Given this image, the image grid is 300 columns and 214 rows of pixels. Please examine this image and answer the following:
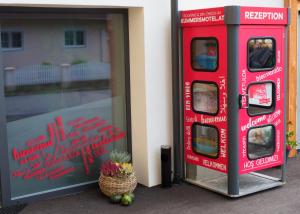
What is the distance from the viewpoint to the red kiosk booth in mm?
5207

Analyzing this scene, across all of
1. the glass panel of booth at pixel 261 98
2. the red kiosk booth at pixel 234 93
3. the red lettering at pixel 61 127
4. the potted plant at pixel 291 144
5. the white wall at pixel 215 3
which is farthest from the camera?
the potted plant at pixel 291 144

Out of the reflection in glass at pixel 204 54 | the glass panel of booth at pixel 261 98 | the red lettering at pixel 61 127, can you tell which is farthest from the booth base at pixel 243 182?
the red lettering at pixel 61 127

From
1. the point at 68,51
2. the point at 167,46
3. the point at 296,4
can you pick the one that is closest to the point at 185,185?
the point at 167,46

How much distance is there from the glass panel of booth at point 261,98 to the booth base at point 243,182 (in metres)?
0.85

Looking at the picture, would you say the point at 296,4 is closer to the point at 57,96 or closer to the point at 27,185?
the point at 57,96

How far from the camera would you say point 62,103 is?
557 centimetres

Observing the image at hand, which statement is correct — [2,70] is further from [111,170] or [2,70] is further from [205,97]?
[205,97]

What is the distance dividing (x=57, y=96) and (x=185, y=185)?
1.81 m

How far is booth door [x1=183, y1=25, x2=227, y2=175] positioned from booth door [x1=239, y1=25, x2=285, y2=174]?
7.9 inches

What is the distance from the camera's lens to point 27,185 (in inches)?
215

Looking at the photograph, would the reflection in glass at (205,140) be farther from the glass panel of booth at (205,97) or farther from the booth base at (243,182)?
the booth base at (243,182)

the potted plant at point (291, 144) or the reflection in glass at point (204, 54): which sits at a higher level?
the reflection in glass at point (204, 54)

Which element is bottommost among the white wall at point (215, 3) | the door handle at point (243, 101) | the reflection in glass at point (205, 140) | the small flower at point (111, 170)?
the small flower at point (111, 170)

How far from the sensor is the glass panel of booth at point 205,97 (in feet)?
18.1
